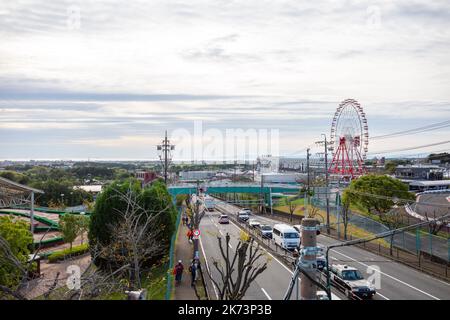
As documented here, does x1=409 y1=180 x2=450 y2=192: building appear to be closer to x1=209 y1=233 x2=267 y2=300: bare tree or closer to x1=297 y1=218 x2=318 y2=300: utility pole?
x1=209 y1=233 x2=267 y2=300: bare tree

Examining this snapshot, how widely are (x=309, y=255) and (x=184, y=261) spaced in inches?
686

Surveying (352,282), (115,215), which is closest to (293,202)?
(115,215)

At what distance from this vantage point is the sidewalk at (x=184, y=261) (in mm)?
15797

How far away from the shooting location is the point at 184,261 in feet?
72.5

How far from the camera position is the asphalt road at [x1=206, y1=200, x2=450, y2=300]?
1638cm

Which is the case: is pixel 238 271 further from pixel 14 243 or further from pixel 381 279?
pixel 381 279

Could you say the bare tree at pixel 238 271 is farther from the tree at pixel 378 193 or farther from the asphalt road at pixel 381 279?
the tree at pixel 378 193

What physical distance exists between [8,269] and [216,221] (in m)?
27.0

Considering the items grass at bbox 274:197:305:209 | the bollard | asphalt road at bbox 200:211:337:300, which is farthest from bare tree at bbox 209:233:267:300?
grass at bbox 274:197:305:209

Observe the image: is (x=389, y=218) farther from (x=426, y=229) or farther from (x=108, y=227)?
(x=108, y=227)

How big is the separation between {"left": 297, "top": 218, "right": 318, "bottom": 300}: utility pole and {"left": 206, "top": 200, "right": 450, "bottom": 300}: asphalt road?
10.8 meters

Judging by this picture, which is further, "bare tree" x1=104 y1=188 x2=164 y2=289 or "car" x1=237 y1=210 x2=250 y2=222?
"car" x1=237 y1=210 x2=250 y2=222
